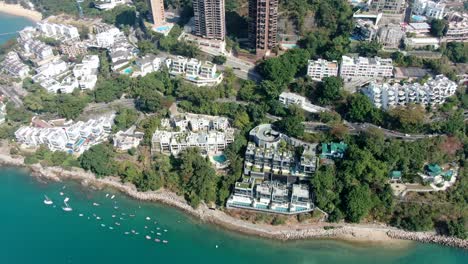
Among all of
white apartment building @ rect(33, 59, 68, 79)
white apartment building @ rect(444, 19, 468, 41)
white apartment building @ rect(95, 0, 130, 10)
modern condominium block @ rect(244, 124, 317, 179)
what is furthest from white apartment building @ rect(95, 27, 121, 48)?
white apartment building @ rect(444, 19, 468, 41)

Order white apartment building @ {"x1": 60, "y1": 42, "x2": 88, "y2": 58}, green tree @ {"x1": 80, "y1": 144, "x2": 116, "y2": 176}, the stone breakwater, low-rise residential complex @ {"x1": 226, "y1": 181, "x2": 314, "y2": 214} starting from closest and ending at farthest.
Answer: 1. the stone breakwater
2. low-rise residential complex @ {"x1": 226, "y1": 181, "x2": 314, "y2": 214}
3. green tree @ {"x1": 80, "y1": 144, "x2": 116, "y2": 176}
4. white apartment building @ {"x1": 60, "y1": 42, "x2": 88, "y2": 58}

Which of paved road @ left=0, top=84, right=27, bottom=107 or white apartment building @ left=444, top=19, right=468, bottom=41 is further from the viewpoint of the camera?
paved road @ left=0, top=84, right=27, bottom=107

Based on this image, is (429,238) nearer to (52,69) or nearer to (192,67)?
(192,67)

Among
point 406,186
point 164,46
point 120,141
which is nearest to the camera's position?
point 406,186

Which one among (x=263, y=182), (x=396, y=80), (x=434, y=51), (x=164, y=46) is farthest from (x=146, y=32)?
(x=434, y=51)

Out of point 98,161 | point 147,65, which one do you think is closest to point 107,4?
point 147,65

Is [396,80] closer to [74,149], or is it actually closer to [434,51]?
[434,51]

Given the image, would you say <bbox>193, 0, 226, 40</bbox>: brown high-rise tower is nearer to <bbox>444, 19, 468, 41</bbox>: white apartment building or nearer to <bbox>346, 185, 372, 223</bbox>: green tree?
<bbox>346, 185, 372, 223</bbox>: green tree

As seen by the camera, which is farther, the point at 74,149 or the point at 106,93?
the point at 106,93
